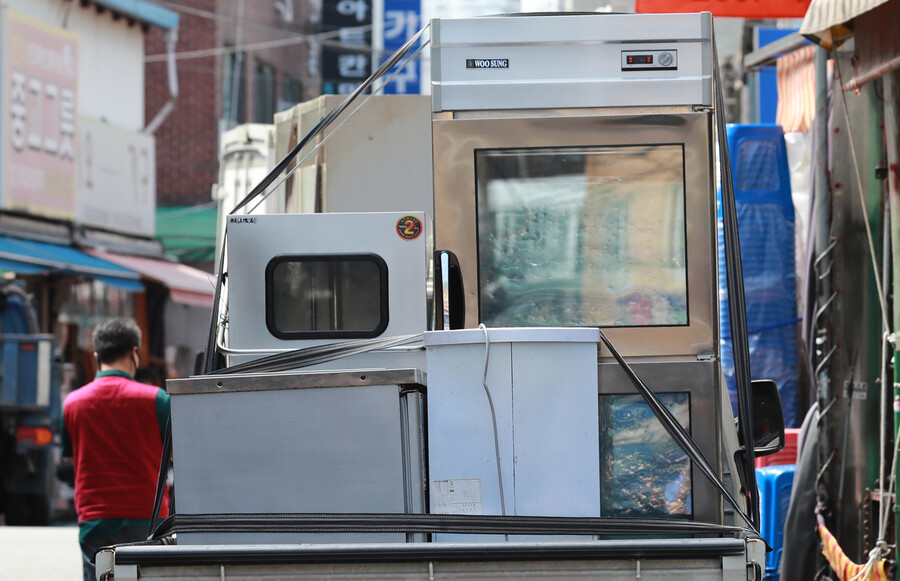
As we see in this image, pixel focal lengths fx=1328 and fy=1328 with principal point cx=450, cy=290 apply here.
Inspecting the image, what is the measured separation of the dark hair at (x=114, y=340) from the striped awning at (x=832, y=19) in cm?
353

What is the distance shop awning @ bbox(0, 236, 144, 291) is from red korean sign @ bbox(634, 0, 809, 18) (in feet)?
40.2

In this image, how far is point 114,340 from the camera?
21.2 feet

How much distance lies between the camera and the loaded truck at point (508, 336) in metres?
3.75

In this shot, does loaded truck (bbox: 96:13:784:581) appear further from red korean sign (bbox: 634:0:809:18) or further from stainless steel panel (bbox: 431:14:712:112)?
red korean sign (bbox: 634:0:809:18)

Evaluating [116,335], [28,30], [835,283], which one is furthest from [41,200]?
[835,283]

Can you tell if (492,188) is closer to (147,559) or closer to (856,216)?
(147,559)

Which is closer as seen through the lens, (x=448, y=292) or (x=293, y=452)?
(x=293, y=452)

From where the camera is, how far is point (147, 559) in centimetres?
350

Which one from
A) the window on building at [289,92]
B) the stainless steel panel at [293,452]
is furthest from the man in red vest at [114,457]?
the window on building at [289,92]

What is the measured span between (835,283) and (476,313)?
273cm

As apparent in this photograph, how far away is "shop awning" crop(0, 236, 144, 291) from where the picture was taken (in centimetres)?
1811

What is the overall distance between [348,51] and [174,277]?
8.62 m

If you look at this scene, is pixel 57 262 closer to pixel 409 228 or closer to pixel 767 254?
pixel 767 254

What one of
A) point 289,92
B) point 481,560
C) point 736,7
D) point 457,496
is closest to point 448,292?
point 457,496
